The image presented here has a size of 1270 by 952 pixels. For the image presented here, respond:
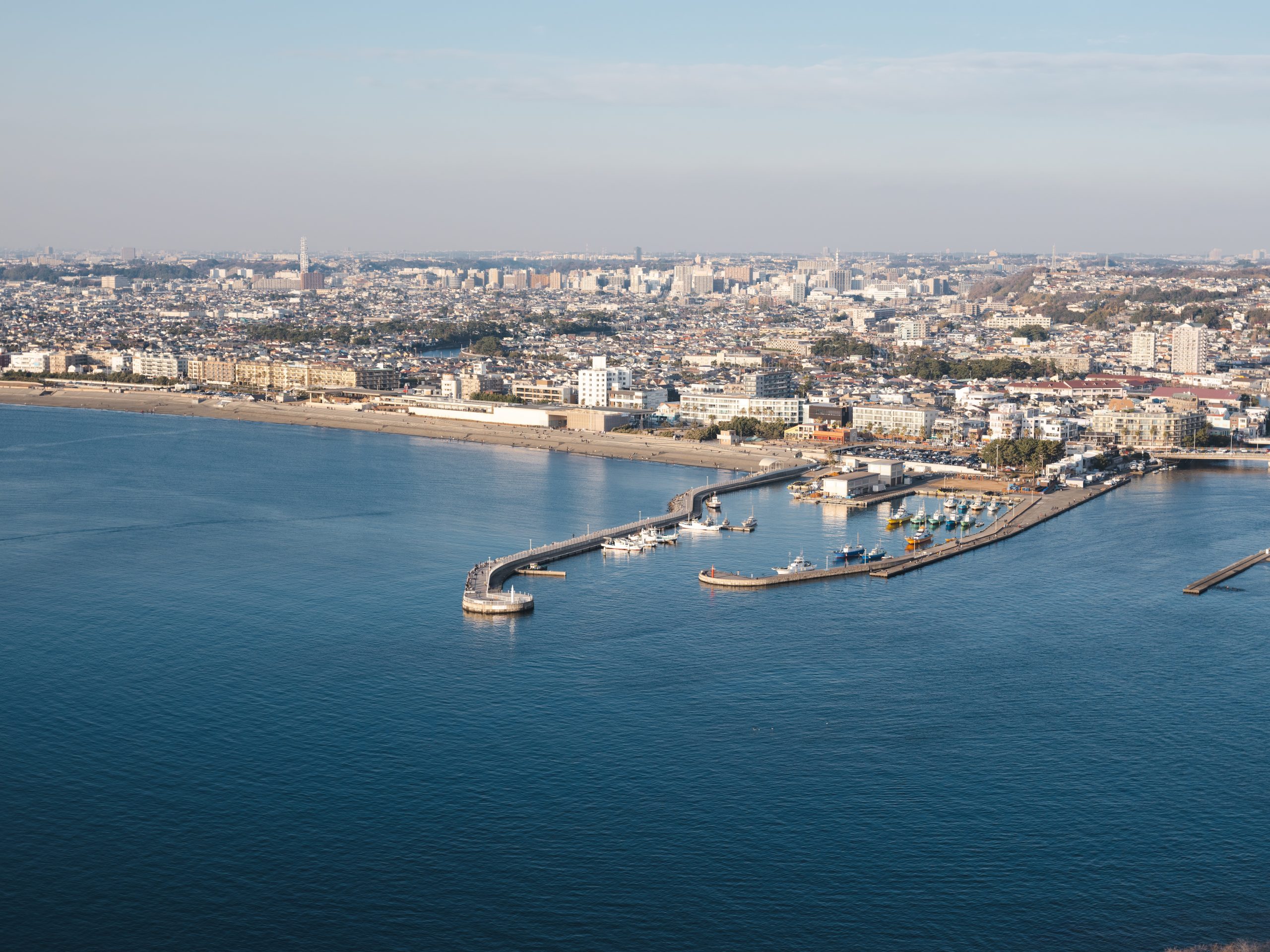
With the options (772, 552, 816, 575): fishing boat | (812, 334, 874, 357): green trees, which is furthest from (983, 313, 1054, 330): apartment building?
(772, 552, 816, 575): fishing boat

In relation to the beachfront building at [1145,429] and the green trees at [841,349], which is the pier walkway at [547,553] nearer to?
the beachfront building at [1145,429]

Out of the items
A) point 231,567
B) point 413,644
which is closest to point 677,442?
point 231,567

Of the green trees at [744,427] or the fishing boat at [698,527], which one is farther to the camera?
the green trees at [744,427]

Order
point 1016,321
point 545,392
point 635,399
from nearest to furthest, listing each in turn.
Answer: point 635,399 < point 545,392 < point 1016,321

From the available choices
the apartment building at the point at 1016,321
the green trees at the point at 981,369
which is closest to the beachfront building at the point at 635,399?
the green trees at the point at 981,369

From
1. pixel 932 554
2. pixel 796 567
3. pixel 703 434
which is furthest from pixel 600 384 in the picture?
pixel 796 567

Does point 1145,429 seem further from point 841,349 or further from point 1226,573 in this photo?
point 841,349
